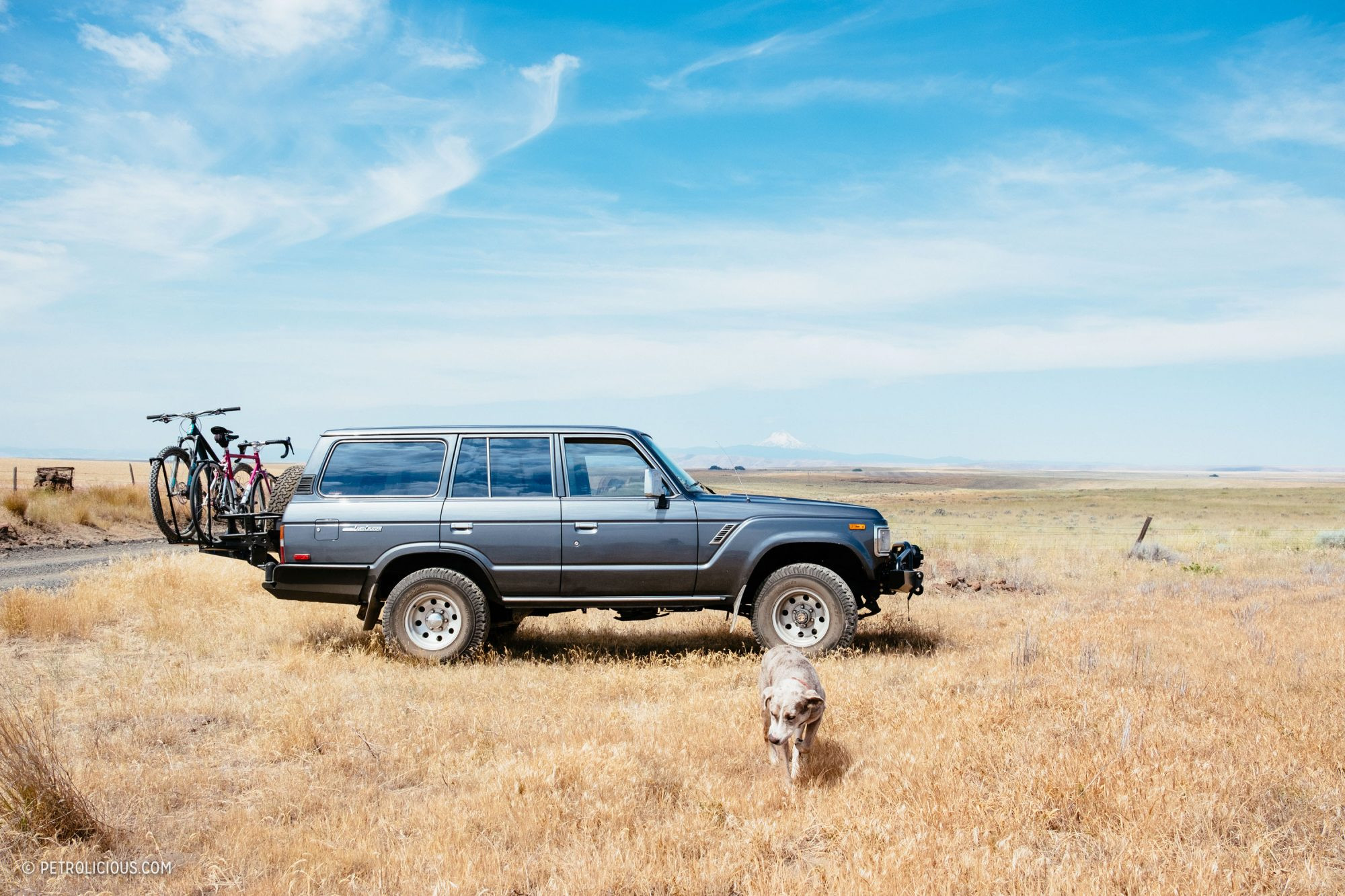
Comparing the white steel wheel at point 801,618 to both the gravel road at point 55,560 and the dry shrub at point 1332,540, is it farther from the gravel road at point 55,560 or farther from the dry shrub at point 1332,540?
the dry shrub at point 1332,540

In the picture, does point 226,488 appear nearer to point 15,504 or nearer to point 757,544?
point 757,544

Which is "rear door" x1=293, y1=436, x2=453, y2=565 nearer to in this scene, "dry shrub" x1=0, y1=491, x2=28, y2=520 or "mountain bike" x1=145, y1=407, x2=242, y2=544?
"mountain bike" x1=145, y1=407, x2=242, y2=544

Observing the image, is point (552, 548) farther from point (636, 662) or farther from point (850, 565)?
point (850, 565)

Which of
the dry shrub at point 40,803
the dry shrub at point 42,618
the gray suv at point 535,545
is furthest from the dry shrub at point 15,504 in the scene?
the dry shrub at point 40,803

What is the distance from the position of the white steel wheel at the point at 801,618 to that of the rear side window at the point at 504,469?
90.5 inches

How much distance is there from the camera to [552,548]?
8.40 meters

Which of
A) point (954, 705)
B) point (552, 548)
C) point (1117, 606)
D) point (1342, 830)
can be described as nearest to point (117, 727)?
point (552, 548)

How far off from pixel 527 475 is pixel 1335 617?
9251 mm

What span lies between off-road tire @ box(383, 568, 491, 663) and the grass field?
0.23 m

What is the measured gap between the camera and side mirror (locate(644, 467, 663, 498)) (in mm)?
8305

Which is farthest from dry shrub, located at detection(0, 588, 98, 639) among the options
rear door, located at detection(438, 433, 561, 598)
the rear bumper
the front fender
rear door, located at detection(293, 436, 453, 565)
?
the front fender

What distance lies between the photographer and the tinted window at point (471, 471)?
857 centimetres

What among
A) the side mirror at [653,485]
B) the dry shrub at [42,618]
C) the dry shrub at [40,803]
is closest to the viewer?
the dry shrub at [40,803]

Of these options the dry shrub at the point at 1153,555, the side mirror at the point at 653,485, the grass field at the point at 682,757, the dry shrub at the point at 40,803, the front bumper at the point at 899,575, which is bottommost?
the dry shrub at the point at 1153,555
